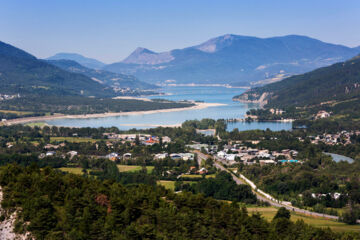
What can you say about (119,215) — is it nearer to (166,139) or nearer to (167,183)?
(167,183)

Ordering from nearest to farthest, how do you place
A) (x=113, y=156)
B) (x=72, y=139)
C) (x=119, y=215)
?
(x=119, y=215), (x=113, y=156), (x=72, y=139)

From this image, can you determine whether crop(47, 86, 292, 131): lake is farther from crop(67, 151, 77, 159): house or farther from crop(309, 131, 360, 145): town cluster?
crop(67, 151, 77, 159): house

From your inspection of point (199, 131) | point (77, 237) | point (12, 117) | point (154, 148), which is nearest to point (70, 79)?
point (12, 117)

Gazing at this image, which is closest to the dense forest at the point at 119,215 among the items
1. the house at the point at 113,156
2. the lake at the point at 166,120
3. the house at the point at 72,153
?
the house at the point at 113,156

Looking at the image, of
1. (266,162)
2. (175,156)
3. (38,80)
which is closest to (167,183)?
(175,156)

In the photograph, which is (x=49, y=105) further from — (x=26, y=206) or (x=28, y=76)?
(x=26, y=206)

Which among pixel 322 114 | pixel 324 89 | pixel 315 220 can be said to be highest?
pixel 324 89

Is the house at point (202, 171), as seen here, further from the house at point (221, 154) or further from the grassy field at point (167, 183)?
the house at point (221, 154)
